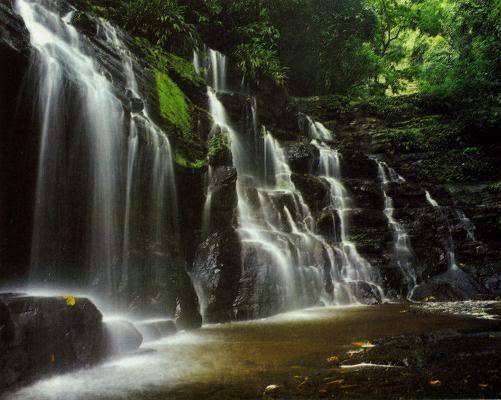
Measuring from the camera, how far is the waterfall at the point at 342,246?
388 inches

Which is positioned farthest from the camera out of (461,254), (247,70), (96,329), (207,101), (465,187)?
(247,70)

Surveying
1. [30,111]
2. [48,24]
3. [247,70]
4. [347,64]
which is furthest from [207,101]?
[347,64]

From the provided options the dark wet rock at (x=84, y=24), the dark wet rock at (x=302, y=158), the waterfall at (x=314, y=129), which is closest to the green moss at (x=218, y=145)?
the dark wet rock at (x=84, y=24)

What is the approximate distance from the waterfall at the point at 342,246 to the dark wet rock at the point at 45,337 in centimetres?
687

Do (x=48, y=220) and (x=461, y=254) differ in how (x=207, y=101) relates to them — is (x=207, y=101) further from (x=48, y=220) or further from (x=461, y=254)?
(x=461, y=254)

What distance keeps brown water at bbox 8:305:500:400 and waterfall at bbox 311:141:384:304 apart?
3.28 metres

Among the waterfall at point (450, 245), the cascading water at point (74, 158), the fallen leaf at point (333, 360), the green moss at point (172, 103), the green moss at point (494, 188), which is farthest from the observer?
the green moss at point (494, 188)

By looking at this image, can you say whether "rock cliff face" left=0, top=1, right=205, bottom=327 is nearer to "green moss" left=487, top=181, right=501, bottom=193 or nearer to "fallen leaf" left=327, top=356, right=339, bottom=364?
"fallen leaf" left=327, top=356, right=339, bottom=364

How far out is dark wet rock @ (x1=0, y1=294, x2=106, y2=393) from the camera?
122 inches

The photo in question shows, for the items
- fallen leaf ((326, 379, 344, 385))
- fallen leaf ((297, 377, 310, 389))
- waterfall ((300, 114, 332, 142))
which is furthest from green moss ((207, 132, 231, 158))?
waterfall ((300, 114, 332, 142))

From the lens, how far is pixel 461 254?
11.5 metres

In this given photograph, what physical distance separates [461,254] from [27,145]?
39.3ft

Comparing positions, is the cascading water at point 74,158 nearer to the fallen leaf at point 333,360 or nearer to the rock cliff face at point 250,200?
the rock cliff face at point 250,200

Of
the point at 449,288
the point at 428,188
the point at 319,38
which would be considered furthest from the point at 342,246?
the point at 319,38
